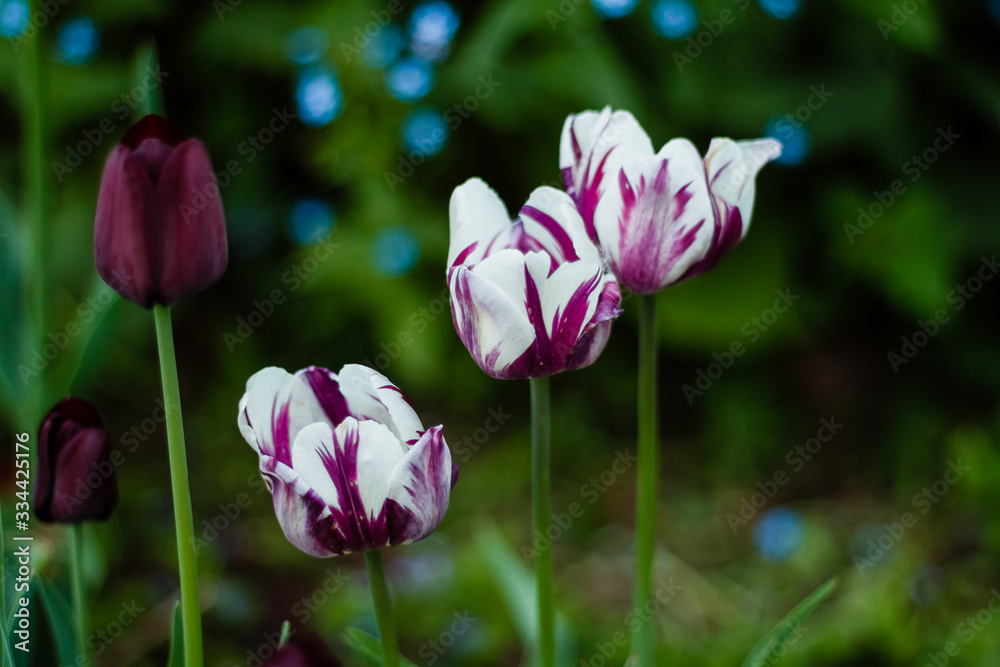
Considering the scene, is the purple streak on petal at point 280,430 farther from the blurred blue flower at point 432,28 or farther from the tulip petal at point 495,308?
the blurred blue flower at point 432,28

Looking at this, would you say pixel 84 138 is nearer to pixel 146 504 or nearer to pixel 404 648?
pixel 146 504

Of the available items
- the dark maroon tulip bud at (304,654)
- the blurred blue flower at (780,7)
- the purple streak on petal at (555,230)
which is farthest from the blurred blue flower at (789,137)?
the dark maroon tulip bud at (304,654)

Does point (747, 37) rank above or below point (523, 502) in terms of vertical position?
above

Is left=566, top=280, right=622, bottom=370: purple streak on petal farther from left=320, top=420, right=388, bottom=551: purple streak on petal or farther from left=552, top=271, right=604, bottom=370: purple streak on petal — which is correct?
left=320, top=420, right=388, bottom=551: purple streak on petal

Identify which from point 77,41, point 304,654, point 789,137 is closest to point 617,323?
point 789,137

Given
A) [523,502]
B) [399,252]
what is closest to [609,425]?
[523,502]

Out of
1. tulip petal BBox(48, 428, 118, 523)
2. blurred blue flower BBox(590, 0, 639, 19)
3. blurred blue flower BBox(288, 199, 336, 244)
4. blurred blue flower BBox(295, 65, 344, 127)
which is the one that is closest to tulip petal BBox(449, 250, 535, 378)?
tulip petal BBox(48, 428, 118, 523)
